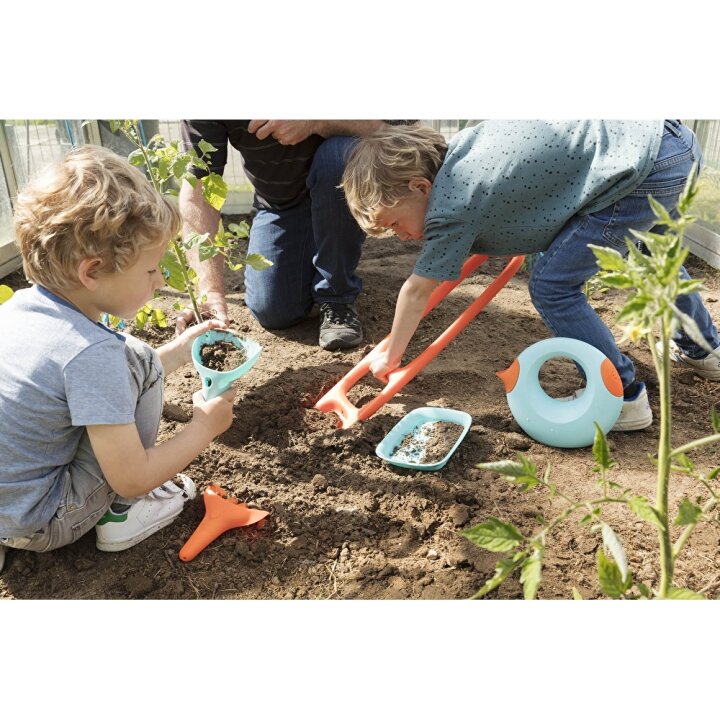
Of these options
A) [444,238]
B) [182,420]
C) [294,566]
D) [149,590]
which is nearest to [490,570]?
[294,566]

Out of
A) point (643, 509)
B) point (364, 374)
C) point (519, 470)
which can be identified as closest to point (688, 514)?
point (643, 509)

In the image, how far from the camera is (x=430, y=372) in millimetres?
2484

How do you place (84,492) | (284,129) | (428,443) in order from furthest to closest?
(284,129)
(428,443)
(84,492)

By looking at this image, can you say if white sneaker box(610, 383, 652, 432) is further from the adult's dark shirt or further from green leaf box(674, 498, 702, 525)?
the adult's dark shirt

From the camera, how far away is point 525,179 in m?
2.01

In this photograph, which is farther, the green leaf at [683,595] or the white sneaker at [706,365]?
the white sneaker at [706,365]

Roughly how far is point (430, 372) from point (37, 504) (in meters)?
1.34

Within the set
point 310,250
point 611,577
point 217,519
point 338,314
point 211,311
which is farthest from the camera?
point 310,250

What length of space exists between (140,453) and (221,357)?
54cm

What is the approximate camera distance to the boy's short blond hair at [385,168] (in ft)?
6.61

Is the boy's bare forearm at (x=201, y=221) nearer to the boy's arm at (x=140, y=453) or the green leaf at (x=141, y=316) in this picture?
the green leaf at (x=141, y=316)

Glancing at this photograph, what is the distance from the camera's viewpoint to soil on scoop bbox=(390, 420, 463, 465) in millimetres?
1995

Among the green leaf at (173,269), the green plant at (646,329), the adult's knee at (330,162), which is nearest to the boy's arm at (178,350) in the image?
the green leaf at (173,269)

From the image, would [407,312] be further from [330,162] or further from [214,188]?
[330,162]
